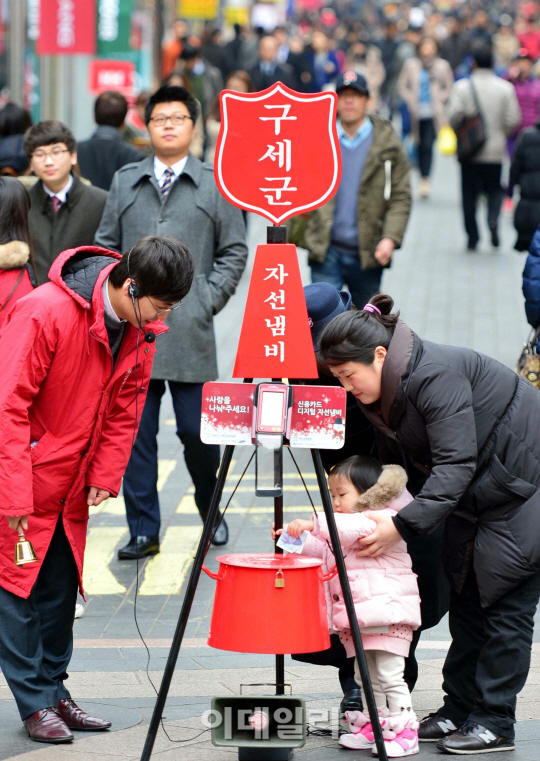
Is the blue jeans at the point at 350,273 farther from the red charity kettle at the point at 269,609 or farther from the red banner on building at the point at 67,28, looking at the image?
the red banner on building at the point at 67,28

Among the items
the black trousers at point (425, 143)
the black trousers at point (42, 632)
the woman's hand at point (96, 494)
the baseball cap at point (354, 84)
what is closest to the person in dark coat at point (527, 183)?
the baseball cap at point (354, 84)

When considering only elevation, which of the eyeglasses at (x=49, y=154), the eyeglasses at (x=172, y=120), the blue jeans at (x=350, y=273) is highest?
the eyeglasses at (x=172, y=120)

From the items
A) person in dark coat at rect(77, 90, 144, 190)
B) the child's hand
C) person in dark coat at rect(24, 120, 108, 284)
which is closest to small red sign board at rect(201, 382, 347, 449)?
the child's hand

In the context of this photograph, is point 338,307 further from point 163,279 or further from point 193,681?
point 193,681

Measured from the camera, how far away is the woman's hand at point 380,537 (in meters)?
3.89

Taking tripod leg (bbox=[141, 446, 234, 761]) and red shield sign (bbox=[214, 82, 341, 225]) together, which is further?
red shield sign (bbox=[214, 82, 341, 225])

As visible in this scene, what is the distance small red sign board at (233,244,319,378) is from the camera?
3.89 metres

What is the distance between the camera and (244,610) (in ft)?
12.4

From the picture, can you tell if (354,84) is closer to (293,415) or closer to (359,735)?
(293,415)

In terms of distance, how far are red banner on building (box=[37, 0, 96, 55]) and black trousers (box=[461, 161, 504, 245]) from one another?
432 cm

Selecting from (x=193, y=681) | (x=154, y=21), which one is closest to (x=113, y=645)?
(x=193, y=681)

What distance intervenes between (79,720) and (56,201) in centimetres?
317

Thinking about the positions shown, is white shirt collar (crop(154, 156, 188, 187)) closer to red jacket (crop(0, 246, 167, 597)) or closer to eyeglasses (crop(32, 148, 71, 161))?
eyeglasses (crop(32, 148, 71, 161))

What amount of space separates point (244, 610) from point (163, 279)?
105cm
